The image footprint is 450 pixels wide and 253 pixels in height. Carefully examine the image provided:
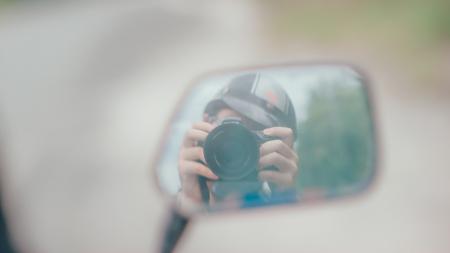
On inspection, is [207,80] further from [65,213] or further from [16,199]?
[16,199]

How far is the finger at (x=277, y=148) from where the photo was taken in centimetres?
196

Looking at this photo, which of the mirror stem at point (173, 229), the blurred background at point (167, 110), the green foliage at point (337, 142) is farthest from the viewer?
the blurred background at point (167, 110)

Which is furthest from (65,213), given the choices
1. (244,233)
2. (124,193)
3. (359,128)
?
(359,128)

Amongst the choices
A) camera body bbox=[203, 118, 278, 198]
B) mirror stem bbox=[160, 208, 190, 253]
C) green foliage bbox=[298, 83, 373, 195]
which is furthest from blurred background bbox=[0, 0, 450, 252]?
camera body bbox=[203, 118, 278, 198]

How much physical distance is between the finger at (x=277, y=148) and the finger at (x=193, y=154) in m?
0.14

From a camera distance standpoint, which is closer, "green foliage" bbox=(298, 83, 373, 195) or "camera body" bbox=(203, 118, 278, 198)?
"camera body" bbox=(203, 118, 278, 198)

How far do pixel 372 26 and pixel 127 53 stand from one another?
7.35 feet

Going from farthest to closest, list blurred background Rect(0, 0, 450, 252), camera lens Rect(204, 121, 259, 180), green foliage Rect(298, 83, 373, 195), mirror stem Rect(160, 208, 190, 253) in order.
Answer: blurred background Rect(0, 0, 450, 252) → green foliage Rect(298, 83, 373, 195) → mirror stem Rect(160, 208, 190, 253) → camera lens Rect(204, 121, 259, 180)

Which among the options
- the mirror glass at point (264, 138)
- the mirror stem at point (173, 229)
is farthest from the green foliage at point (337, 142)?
the mirror stem at point (173, 229)

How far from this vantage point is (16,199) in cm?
541

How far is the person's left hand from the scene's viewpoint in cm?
196

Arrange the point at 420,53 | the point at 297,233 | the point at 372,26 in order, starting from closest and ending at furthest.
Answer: the point at 297,233, the point at 420,53, the point at 372,26

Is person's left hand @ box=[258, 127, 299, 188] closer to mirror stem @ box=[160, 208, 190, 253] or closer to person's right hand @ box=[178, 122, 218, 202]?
person's right hand @ box=[178, 122, 218, 202]

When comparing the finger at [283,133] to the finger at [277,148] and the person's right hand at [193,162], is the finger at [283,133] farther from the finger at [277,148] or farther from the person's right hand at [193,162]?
the person's right hand at [193,162]
